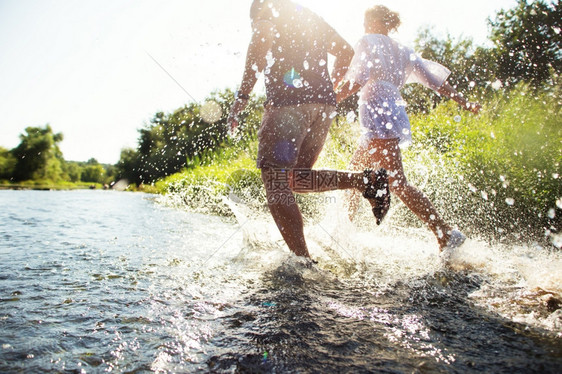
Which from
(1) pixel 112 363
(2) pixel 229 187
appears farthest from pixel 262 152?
(2) pixel 229 187

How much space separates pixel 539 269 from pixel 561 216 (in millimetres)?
1857

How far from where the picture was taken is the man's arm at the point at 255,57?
2031 mm

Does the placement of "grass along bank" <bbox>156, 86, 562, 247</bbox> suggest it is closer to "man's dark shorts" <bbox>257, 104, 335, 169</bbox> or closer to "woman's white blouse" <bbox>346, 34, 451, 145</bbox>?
"woman's white blouse" <bbox>346, 34, 451, 145</bbox>

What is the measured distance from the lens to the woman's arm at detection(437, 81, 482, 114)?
257 centimetres

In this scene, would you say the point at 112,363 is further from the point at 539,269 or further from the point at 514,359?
the point at 539,269

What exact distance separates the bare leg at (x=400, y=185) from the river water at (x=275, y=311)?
216 millimetres

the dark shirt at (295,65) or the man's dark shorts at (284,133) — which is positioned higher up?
the dark shirt at (295,65)

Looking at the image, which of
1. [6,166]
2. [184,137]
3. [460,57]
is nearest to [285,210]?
[184,137]

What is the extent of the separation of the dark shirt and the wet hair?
0.89 metres

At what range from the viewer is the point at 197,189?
8.10 metres

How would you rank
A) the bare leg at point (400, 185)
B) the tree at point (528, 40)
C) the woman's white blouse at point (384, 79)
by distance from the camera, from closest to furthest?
the bare leg at point (400, 185) → the woman's white blouse at point (384, 79) → the tree at point (528, 40)

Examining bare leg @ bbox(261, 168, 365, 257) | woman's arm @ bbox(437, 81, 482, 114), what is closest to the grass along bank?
woman's arm @ bbox(437, 81, 482, 114)

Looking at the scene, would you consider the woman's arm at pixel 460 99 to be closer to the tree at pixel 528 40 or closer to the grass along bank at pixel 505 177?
the grass along bank at pixel 505 177

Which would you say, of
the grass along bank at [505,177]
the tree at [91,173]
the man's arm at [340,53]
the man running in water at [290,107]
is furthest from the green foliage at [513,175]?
the tree at [91,173]
